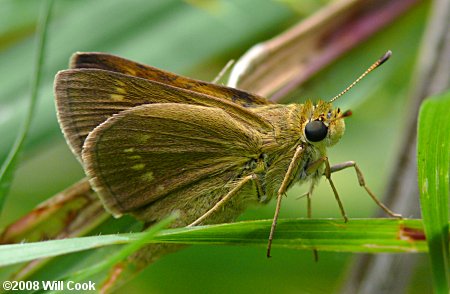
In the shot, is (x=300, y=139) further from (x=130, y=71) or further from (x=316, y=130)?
(x=130, y=71)

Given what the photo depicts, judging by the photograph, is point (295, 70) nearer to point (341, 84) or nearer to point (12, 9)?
point (341, 84)

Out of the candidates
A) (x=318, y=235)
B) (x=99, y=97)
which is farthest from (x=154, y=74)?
(x=318, y=235)

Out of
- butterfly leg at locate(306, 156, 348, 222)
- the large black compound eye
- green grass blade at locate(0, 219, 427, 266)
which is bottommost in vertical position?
green grass blade at locate(0, 219, 427, 266)

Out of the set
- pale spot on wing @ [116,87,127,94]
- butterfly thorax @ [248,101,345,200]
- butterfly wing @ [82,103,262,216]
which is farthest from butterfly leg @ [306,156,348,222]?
pale spot on wing @ [116,87,127,94]

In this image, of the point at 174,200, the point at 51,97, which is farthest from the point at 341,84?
the point at 51,97

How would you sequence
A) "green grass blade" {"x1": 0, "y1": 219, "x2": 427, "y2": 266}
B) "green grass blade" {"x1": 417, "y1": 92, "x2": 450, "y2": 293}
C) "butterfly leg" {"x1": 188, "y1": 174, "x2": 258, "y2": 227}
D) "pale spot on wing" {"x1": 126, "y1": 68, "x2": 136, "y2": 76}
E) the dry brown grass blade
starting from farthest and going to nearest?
1. the dry brown grass blade
2. "pale spot on wing" {"x1": 126, "y1": 68, "x2": 136, "y2": 76}
3. "butterfly leg" {"x1": 188, "y1": 174, "x2": 258, "y2": 227}
4. "green grass blade" {"x1": 0, "y1": 219, "x2": 427, "y2": 266}
5. "green grass blade" {"x1": 417, "y1": 92, "x2": 450, "y2": 293}

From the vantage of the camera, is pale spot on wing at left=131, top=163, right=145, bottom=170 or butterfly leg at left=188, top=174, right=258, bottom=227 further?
pale spot on wing at left=131, top=163, right=145, bottom=170

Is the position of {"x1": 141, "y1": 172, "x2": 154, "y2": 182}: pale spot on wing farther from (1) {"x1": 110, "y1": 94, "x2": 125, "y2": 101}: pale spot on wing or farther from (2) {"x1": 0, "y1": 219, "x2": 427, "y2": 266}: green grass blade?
(2) {"x1": 0, "y1": 219, "x2": 427, "y2": 266}: green grass blade
